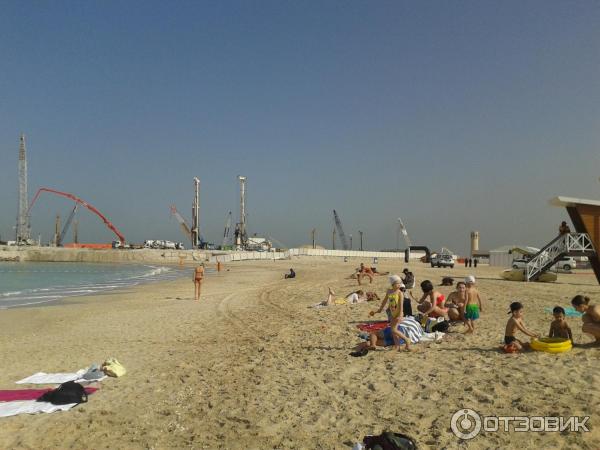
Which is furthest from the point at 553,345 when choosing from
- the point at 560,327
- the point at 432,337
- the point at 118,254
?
the point at 118,254

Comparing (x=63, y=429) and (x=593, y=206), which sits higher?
(x=593, y=206)

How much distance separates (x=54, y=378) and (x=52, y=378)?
0.03 metres

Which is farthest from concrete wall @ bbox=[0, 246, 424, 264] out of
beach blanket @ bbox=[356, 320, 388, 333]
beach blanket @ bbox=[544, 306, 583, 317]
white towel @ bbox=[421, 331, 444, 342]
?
white towel @ bbox=[421, 331, 444, 342]

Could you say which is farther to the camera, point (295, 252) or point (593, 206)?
point (295, 252)

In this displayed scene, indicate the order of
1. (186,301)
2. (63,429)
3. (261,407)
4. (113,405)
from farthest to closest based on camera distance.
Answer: (186,301), (113,405), (261,407), (63,429)

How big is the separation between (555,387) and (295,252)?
71.5 meters

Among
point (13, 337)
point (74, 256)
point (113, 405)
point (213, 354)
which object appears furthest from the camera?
point (74, 256)

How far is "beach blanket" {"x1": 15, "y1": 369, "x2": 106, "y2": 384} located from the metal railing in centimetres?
1835

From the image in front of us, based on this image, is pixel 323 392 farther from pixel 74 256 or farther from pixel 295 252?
pixel 74 256

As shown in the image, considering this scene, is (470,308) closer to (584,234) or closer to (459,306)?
(459,306)

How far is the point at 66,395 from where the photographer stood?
600 cm

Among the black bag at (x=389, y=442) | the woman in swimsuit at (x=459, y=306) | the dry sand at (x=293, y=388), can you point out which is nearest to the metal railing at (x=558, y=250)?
the dry sand at (x=293, y=388)

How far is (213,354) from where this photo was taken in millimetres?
8516

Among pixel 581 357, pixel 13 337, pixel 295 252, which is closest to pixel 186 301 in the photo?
pixel 13 337
